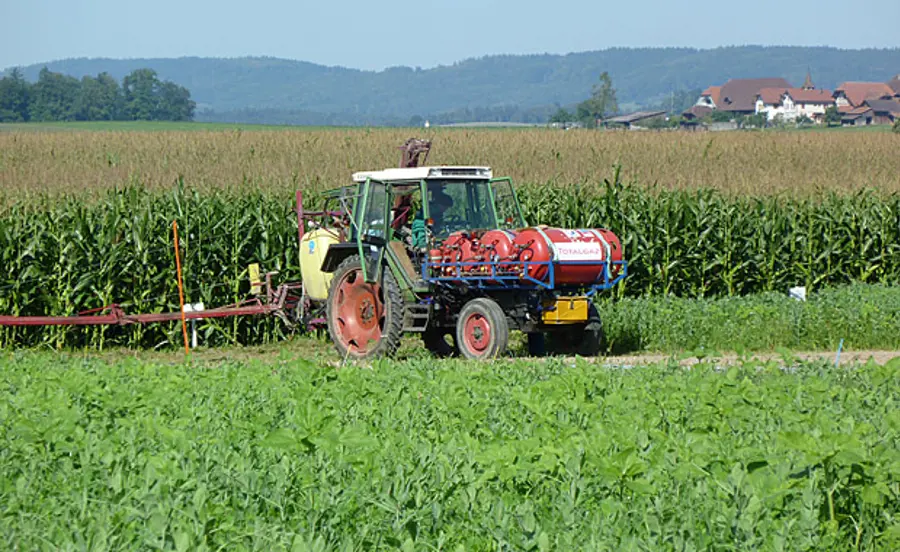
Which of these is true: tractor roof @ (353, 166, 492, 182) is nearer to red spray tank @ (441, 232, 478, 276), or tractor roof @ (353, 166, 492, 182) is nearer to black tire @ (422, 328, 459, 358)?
red spray tank @ (441, 232, 478, 276)

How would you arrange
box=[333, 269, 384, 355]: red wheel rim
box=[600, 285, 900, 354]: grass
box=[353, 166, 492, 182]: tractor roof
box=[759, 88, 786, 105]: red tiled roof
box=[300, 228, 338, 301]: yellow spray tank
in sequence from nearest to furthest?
box=[353, 166, 492, 182]: tractor roof
box=[333, 269, 384, 355]: red wheel rim
box=[300, 228, 338, 301]: yellow spray tank
box=[600, 285, 900, 354]: grass
box=[759, 88, 786, 105]: red tiled roof

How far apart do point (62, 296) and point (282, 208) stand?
3.45 meters

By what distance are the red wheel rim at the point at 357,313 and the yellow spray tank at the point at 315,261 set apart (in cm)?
73

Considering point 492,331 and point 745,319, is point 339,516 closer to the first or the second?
point 492,331

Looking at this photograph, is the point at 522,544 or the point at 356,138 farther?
the point at 356,138

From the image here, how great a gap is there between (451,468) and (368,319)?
9.03 meters

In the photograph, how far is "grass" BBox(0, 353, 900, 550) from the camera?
5.60m

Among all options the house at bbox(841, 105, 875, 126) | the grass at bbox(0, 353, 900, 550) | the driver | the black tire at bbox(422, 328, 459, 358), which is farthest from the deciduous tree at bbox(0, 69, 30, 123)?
the grass at bbox(0, 353, 900, 550)

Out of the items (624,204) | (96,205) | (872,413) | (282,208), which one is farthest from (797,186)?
(872,413)

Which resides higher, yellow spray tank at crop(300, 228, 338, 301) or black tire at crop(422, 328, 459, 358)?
yellow spray tank at crop(300, 228, 338, 301)

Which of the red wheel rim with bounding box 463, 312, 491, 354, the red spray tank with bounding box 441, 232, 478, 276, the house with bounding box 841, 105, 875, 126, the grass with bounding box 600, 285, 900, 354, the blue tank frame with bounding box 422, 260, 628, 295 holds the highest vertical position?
the red spray tank with bounding box 441, 232, 478, 276

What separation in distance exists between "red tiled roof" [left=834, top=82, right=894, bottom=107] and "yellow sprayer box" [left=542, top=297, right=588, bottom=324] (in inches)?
6673

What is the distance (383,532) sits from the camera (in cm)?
568

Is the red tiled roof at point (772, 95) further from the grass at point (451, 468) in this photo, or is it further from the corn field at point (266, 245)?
the grass at point (451, 468)
